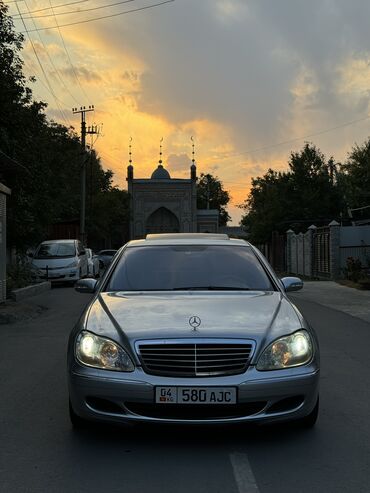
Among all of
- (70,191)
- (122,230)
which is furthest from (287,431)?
(122,230)

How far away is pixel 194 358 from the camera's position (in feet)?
13.3

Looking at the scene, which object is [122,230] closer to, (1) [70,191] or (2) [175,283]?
(1) [70,191]

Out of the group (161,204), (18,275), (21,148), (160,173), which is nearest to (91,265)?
(18,275)

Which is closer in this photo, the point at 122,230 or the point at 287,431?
the point at 287,431

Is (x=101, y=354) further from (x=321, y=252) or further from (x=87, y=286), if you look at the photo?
(x=321, y=252)

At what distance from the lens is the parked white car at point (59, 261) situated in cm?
2155

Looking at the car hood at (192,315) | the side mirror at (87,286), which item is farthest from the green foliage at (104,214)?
the car hood at (192,315)

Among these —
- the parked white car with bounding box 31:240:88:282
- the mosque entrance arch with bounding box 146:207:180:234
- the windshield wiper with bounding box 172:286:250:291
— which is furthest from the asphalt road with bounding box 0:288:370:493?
the mosque entrance arch with bounding box 146:207:180:234

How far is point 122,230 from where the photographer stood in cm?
6900

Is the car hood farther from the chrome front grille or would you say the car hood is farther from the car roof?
the car roof

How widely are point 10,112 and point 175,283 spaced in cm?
1427

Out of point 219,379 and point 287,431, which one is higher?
point 219,379

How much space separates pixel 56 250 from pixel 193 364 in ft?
64.2

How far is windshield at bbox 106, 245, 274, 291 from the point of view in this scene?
542 cm
